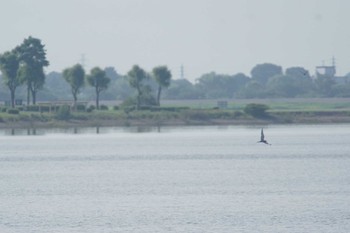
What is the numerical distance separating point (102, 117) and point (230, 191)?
312 ft

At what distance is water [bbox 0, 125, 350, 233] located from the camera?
64750mm

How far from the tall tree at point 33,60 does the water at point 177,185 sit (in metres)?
47.2

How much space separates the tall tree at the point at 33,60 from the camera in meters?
189

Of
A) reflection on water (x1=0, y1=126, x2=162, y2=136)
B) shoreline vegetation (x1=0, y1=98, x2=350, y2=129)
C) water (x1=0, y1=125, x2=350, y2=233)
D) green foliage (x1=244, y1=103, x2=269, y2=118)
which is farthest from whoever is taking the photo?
green foliage (x1=244, y1=103, x2=269, y2=118)

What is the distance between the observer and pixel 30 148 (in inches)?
5118

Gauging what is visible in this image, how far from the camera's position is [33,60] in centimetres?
19150

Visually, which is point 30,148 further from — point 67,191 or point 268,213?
point 268,213

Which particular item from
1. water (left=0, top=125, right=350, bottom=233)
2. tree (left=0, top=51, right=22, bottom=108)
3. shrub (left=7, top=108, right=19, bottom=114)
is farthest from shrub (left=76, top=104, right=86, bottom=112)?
water (left=0, top=125, right=350, bottom=233)

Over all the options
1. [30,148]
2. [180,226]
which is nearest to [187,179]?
[180,226]

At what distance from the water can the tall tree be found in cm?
4722

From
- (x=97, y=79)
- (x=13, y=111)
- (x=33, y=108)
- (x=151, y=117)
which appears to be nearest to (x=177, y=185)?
(x=151, y=117)

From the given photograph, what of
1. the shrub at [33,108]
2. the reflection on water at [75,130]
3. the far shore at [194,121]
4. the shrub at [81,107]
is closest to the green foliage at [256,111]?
the far shore at [194,121]

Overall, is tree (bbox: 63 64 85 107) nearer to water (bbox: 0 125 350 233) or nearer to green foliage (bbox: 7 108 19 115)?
green foliage (bbox: 7 108 19 115)

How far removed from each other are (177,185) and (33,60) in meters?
112
